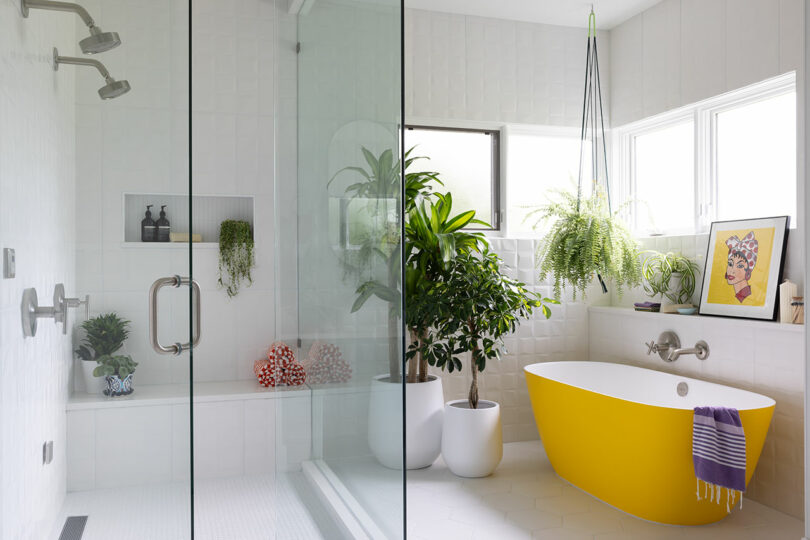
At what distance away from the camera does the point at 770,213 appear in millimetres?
3438

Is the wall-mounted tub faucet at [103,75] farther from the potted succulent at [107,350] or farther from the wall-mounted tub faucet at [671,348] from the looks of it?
the wall-mounted tub faucet at [671,348]

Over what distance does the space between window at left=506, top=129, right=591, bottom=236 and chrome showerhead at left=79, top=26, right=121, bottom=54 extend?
325 centimetres

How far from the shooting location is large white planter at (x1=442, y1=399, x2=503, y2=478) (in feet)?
11.7

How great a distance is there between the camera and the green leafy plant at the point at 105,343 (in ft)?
4.78

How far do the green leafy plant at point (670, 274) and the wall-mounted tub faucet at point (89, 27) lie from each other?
331cm

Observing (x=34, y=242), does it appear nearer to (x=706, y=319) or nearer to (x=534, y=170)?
(x=706, y=319)

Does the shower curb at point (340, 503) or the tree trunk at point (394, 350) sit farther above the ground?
the tree trunk at point (394, 350)

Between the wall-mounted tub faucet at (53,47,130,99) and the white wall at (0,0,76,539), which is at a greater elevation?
the wall-mounted tub faucet at (53,47,130,99)

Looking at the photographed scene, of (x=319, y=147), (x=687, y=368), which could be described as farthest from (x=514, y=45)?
(x=319, y=147)

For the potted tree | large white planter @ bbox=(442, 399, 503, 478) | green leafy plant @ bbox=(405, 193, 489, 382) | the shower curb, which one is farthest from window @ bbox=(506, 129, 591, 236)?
the shower curb

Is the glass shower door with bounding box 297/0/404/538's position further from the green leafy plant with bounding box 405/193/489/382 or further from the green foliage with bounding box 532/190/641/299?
the green foliage with bounding box 532/190/641/299

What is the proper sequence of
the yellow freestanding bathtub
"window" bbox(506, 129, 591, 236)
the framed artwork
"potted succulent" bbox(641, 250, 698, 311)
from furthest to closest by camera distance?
"window" bbox(506, 129, 591, 236)
"potted succulent" bbox(641, 250, 698, 311)
the framed artwork
the yellow freestanding bathtub

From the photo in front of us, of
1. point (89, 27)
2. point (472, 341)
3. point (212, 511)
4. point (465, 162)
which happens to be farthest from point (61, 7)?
point (465, 162)

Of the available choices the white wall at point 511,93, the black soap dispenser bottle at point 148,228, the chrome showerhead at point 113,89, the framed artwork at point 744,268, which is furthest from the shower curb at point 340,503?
the framed artwork at point 744,268
